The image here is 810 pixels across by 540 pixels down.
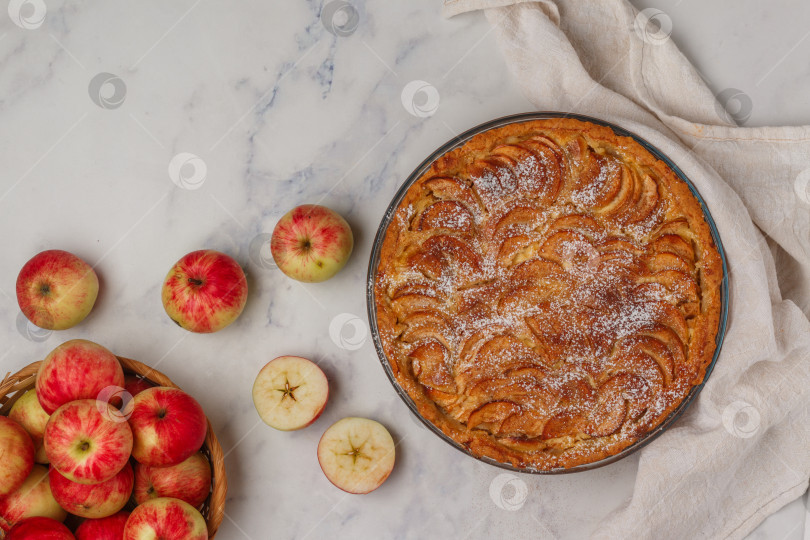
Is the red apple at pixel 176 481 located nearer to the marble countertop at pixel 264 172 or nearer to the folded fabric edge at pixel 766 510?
the marble countertop at pixel 264 172

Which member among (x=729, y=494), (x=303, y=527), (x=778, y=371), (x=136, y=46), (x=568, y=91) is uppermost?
(x=136, y=46)

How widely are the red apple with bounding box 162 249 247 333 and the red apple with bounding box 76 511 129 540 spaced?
759 mm

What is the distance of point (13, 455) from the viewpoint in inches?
89.7

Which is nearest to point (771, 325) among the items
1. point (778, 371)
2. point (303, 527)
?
point (778, 371)

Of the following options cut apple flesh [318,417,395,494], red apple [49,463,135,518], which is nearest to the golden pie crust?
cut apple flesh [318,417,395,494]

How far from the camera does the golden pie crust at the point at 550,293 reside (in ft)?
7.32

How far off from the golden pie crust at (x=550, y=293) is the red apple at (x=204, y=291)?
0.63 m

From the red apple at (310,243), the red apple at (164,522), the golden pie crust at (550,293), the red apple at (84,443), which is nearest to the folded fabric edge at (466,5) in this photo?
the golden pie crust at (550,293)

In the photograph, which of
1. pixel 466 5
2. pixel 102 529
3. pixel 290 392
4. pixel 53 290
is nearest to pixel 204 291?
pixel 290 392

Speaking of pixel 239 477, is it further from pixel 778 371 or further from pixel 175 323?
pixel 778 371

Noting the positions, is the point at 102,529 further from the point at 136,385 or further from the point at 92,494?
the point at 136,385

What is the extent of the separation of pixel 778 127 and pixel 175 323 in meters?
2.55

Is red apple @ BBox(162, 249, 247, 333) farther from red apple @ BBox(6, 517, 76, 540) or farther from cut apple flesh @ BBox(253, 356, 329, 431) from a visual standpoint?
red apple @ BBox(6, 517, 76, 540)

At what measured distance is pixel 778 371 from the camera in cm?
243
